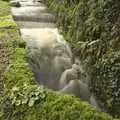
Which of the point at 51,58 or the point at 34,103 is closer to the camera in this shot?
the point at 34,103

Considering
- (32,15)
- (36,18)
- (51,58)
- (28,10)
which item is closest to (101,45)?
(51,58)

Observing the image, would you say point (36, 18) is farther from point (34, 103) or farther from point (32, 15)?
point (34, 103)

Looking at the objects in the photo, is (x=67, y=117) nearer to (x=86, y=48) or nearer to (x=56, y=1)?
(x=86, y=48)

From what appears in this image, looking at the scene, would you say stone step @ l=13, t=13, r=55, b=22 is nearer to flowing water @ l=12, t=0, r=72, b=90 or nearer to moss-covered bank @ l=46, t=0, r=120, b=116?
flowing water @ l=12, t=0, r=72, b=90

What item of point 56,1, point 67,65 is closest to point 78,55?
point 67,65

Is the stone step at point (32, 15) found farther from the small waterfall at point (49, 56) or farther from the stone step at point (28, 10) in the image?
the small waterfall at point (49, 56)

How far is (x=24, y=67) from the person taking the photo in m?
6.20

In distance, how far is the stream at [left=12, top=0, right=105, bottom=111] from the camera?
768 cm

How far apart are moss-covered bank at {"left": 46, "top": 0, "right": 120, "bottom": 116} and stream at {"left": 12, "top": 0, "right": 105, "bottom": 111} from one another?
0.30m

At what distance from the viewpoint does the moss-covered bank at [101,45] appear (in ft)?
22.0

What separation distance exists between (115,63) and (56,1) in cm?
755

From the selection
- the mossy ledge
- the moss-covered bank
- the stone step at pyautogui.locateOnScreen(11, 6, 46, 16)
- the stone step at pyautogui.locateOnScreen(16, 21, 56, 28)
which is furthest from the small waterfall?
the stone step at pyautogui.locateOnScreen(11, 6, 46, 16)

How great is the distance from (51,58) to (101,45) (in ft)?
6.92

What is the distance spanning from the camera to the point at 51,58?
9125 mm
